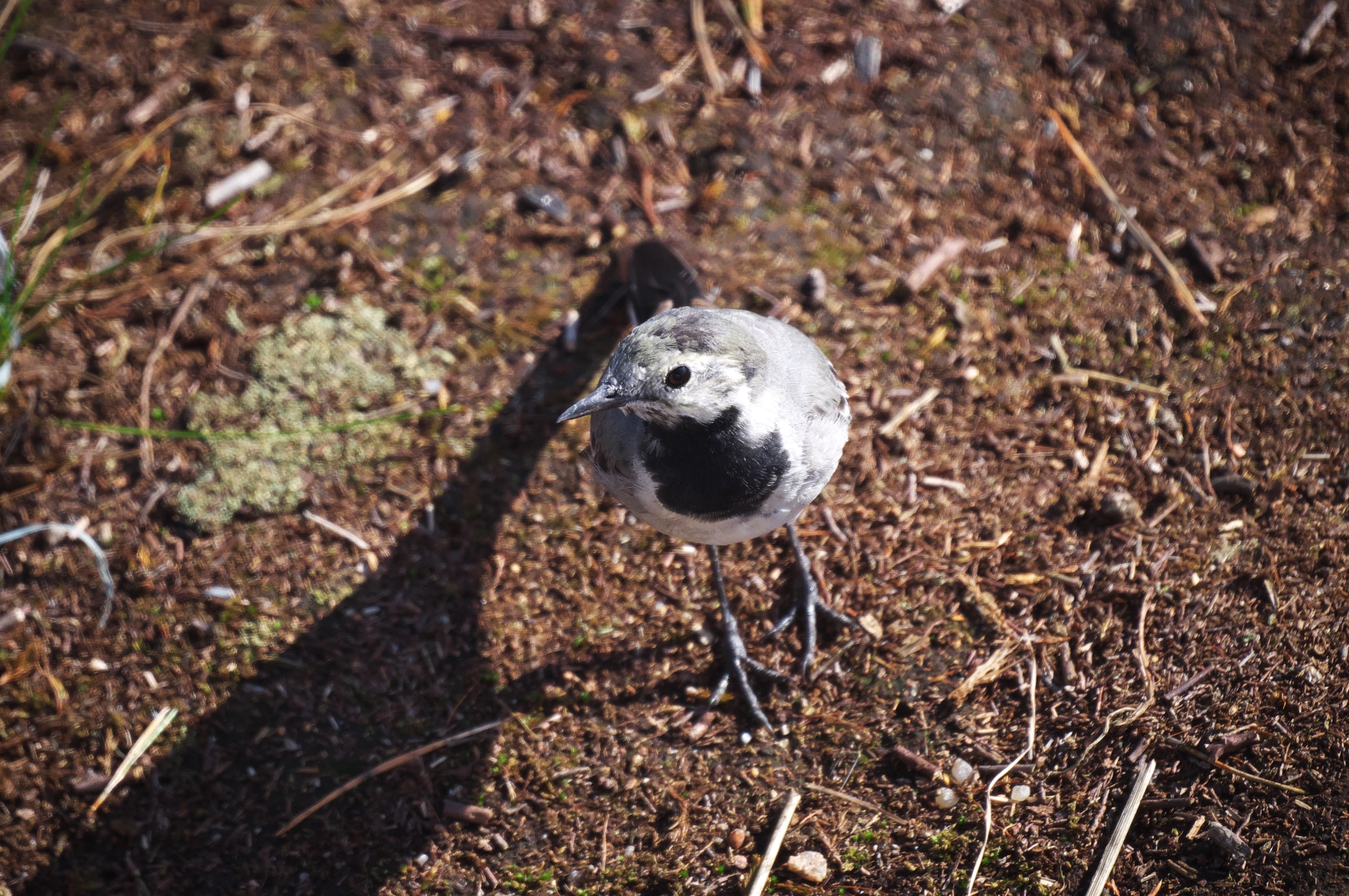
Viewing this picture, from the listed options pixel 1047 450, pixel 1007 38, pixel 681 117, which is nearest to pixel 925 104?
pixel 1007 38

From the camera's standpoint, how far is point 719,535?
341 cm

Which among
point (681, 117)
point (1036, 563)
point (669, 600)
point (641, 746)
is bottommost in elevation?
point (641, 746)

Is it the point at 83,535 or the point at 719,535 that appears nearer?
the point at 719,535

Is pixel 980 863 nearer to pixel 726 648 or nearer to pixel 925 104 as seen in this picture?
pixel 726 648

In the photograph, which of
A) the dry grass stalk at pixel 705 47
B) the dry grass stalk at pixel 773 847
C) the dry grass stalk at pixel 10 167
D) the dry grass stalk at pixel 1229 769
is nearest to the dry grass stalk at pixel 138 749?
the dry grass stalk at pixel 773 847

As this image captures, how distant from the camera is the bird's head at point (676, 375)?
3.02 meters

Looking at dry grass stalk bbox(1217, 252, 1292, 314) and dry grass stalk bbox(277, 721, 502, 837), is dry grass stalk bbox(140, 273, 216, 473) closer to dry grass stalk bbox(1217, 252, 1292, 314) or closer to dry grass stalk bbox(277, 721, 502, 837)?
dry grass stalk bbox(277, 721, 502, 837)

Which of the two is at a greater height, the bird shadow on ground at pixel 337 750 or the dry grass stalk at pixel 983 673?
the dry grass stalk at pixel 983 673

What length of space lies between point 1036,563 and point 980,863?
4.43ft

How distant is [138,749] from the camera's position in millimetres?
4004

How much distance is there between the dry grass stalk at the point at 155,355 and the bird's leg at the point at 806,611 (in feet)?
10.9

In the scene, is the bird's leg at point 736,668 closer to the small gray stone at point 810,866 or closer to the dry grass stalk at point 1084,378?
the small gray stone at point 810,866

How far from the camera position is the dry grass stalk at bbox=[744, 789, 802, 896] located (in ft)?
11.5

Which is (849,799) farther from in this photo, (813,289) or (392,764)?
(813,289)
